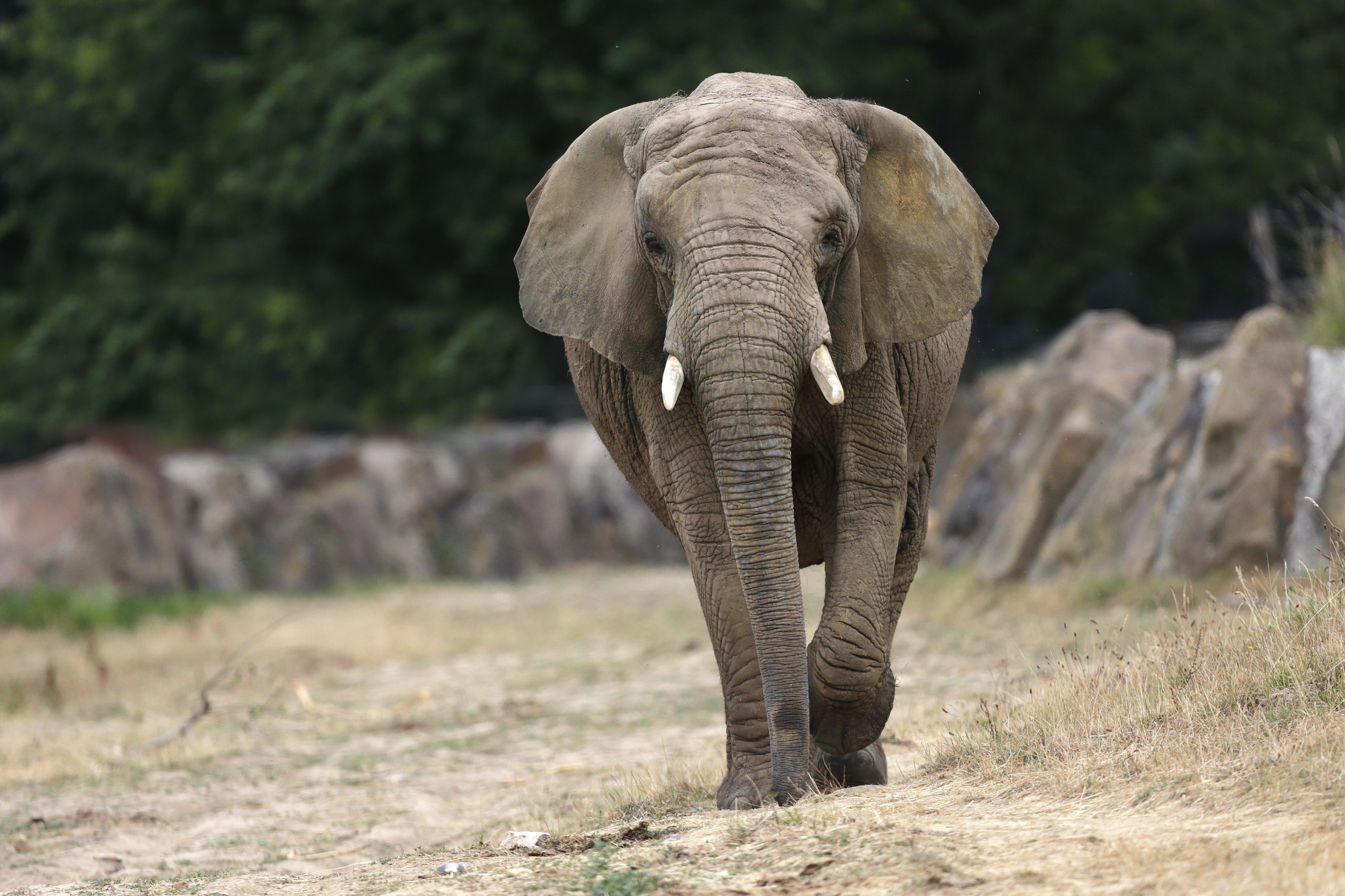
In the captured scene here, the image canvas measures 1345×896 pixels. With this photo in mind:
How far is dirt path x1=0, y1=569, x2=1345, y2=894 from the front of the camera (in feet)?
17.1

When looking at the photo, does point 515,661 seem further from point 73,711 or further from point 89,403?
point 89,403

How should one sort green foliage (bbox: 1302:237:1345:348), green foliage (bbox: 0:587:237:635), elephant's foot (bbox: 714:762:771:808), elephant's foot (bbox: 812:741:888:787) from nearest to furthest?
elephant's foot (bbox: 714:762:771:808) < elephant's foot (bbox: 812:741:888:787) < green foliage (bbox: 1302:237:1345:348) < green foliage (bbox: 0:587:237:635)

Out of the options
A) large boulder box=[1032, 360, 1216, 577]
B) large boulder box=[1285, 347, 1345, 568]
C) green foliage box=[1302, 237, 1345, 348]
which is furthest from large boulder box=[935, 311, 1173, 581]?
large boulder box=[1285, 347, 1345, 568]

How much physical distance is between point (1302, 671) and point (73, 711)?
10.1 meters

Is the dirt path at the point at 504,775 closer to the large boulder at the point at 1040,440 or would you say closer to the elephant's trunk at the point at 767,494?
the elephant's trunk at the point at 767,494

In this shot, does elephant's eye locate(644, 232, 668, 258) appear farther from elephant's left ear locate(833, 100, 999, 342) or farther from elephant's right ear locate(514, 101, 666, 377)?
elephant's left ear locate(833, 100, 999, 342)

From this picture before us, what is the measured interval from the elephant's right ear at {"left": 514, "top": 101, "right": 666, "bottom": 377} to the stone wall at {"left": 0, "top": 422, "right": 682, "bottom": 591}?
14.3 meters

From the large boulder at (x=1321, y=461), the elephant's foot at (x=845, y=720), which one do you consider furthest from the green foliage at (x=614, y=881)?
the large boulder at (x=1321, y=461)

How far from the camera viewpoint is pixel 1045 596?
13688 mm

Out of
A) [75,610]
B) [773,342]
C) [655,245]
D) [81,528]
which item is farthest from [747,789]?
[81,528]

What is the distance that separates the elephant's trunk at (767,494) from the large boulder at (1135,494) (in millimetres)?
7393

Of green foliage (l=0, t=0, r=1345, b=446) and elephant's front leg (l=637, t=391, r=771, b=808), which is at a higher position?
green foliage (l=0, t=0, r=1345, b=446)

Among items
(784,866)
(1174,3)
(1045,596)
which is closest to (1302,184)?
(1174,3)

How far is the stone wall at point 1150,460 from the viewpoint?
11930mm
